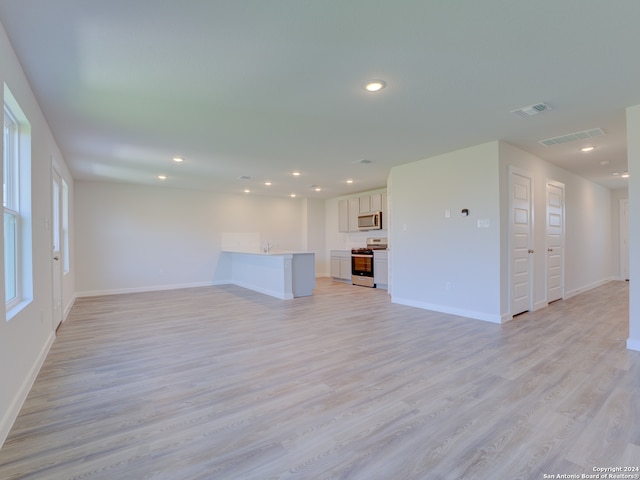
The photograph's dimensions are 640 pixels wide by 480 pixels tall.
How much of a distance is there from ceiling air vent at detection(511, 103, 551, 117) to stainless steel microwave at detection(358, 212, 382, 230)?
458 centimetres

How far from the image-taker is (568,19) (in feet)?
6.18

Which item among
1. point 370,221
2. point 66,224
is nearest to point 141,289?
point 66,224

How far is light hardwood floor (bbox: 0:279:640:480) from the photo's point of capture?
1641 millimetres

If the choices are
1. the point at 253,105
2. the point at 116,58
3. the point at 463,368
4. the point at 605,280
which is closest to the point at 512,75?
the point at 253,105

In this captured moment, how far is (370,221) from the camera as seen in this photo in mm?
8039

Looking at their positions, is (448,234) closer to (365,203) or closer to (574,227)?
(574,227)

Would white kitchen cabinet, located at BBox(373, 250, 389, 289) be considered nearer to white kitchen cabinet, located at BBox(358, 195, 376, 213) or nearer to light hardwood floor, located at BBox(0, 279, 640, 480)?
white kitchen cabinet, located at BBox(358, 195, 376, 213)

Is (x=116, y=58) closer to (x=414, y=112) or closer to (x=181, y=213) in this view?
(x=414, y=112)

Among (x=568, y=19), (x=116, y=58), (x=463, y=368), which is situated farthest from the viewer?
(x=463, y=368)

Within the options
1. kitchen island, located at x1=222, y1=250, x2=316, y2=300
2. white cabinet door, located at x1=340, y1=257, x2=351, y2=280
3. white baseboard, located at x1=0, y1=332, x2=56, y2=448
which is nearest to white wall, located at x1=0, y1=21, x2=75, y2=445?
white baseboard, located at x1=0, y1=332, x2=56, y2=448

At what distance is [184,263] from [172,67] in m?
6.18

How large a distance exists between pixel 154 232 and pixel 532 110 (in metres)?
7.49

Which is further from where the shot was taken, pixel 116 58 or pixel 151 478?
pixel 116 58

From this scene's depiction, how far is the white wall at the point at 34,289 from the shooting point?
6.41 feet
